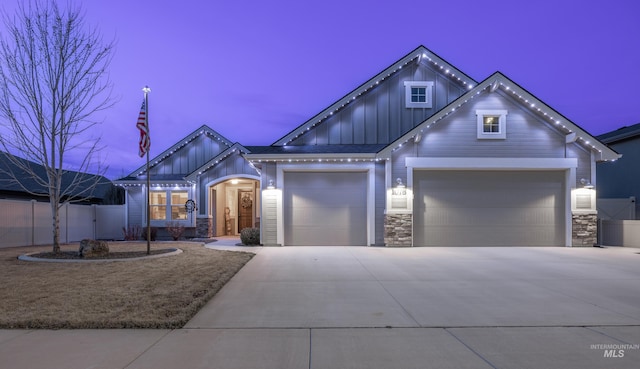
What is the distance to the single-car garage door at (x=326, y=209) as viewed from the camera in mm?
13031

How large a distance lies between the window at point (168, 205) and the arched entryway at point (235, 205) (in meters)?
1.72

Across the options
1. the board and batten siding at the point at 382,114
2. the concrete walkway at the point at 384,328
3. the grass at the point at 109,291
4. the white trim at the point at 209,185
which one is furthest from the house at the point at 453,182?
the concrete walkway at the point at 384,328

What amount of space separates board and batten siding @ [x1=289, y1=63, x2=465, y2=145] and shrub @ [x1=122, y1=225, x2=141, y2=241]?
950cm

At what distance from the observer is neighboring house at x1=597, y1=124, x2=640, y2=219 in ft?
55.1

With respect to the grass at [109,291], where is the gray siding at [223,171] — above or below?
above

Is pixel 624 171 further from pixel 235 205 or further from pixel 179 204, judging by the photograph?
pixel 179 204

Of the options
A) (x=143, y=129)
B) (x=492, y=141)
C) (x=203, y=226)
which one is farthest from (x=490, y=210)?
(x=203, y=226)

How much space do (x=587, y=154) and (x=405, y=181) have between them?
7.04 metres

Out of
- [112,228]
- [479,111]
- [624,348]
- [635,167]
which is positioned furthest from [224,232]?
[635,167]

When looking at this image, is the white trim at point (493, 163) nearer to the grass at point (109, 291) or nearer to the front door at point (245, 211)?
the grass at point (109, 291)

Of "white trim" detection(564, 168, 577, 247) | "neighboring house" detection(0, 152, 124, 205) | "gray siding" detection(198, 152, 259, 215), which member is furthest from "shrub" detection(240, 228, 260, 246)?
"white trim" detection(564, 168, 577, 247)

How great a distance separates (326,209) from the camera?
13.1 meters

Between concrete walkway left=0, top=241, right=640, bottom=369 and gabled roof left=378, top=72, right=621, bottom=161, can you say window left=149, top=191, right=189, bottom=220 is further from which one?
concrete walkway left=0, top=241, right=640, bottom=369

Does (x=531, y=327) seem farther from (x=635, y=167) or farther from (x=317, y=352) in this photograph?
(x=635, y=167)
